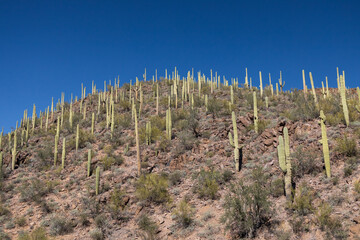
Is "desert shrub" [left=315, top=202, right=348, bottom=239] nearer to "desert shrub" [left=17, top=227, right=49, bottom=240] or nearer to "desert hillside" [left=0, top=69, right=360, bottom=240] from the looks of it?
"desert hillside" [left=0, top=69, right=360, bottom=240]

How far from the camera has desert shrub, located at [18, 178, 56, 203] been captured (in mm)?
14992

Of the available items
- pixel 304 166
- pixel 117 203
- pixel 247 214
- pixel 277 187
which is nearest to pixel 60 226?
pixel 117 203

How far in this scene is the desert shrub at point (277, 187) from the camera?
35.7 ft

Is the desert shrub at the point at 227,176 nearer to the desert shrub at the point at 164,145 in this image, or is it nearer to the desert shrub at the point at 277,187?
the desert shrub at the point at 277,187

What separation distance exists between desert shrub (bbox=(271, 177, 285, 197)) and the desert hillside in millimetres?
41

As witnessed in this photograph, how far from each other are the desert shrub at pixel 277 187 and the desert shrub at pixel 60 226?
30.4 ft

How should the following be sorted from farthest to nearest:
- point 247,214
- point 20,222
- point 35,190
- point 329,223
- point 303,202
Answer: point 35,190, point 20,222, point 247,214, point 303,202, point 329,223

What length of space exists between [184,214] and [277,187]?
13.4ft

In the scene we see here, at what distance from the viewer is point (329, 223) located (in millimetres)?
8414

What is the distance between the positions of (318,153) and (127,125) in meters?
15.5

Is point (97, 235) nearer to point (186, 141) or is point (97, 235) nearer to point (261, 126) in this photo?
point (186, 141)

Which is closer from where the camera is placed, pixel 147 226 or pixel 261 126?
pixel 147 226

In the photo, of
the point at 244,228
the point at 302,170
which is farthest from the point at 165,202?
the point at 302,170

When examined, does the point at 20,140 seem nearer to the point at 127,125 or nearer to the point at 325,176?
the point at 127,125
